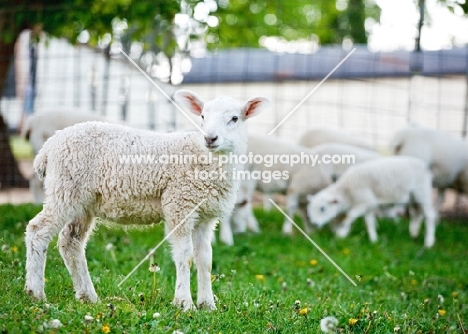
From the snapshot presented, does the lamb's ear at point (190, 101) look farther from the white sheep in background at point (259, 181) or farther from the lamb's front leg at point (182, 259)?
the white sheep in background at point (259, 181)

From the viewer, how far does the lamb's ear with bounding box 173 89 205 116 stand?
15.3ft

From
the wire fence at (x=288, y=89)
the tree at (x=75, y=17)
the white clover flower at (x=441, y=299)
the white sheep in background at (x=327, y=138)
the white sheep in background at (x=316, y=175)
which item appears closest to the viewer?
the white clover flower at (x=441, y=299)

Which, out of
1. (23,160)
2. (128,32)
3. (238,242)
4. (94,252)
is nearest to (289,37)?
(23,160)

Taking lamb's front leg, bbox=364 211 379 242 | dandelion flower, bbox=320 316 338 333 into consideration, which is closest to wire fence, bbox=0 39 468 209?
lamb's front leg, bbox=364 211 379 242

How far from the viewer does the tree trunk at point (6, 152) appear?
9695mm

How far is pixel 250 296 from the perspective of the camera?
4715 millimetres

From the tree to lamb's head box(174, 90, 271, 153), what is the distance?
3.95 meters

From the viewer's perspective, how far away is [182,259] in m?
4.23

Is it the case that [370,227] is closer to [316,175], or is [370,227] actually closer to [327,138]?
[316,175]

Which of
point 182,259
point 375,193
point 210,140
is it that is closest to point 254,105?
point 210,140

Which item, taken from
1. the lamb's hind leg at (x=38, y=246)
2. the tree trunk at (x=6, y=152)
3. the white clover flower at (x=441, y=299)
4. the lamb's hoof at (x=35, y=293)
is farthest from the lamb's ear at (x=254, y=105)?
the tree trunk at (x=6, y=152)

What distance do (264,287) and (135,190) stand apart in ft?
4.88

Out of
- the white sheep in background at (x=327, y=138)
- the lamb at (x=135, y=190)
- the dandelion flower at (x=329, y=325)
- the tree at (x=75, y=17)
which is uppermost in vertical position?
the tree at (x=75, y=17)

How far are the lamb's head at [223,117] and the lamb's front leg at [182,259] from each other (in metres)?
0.59
